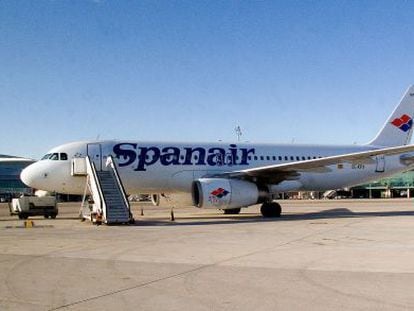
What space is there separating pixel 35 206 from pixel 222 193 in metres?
9.59

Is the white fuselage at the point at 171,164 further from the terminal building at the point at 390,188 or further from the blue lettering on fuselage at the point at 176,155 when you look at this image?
the terminal building at the point at 390,188

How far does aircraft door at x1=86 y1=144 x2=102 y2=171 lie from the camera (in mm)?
23984

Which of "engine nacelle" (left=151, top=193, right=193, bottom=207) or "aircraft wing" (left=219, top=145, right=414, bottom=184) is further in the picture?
"engine nacelle" (left=151, top=193, right=193, bottom=207)

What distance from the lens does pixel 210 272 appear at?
8867 mm

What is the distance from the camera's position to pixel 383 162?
30.0 metres

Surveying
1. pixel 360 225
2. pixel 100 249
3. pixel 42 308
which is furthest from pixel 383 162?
pixel 42 308

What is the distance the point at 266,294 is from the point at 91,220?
15307mm

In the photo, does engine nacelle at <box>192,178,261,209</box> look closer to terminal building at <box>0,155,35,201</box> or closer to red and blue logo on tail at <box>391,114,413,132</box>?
red and blue logo on tail at <box>391,114,413,132</box>

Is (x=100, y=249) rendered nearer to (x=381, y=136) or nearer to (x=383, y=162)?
(x=383, y=162)

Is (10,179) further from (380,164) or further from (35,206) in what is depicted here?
(380,164)

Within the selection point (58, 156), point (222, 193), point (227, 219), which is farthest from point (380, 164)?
point (58, 156)

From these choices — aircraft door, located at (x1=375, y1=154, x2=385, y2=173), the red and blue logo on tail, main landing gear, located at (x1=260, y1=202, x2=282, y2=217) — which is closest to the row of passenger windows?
main landing gear, located at (x1=260, y1=202, x2=282, y2=217)

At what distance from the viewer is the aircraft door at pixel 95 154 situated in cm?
2398

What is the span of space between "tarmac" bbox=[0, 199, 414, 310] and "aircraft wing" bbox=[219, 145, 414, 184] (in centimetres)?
794
